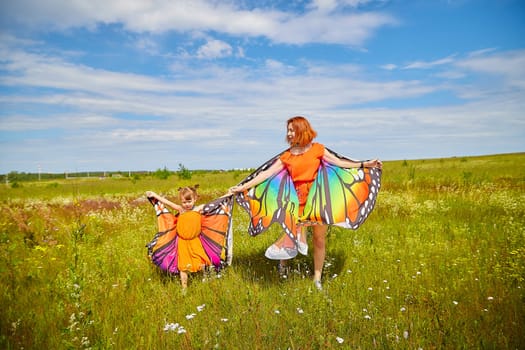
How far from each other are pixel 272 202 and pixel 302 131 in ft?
4.11

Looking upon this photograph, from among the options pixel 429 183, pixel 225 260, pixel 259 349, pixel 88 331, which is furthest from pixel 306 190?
pixel 429 183

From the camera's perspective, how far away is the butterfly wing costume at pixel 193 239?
5.96m

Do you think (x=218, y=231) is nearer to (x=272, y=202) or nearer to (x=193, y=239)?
(x=193, y=239)

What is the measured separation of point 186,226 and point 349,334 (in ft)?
10.3

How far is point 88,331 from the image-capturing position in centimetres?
422

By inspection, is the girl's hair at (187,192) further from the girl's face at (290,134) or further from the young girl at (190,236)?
the girl's face at (290,134)

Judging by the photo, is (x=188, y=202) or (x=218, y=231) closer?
(x=188, y=202)

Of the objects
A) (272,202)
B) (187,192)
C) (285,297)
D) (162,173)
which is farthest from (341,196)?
(162,173)

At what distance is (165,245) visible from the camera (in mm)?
6117

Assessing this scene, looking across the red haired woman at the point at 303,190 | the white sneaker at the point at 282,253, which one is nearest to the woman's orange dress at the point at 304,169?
the red haired woman at the point at 303,190

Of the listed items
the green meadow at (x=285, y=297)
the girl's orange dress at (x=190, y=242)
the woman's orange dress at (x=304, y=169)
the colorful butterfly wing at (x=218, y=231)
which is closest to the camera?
the green meadow at (x=285, y=297)

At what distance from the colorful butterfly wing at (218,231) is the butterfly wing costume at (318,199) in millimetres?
383

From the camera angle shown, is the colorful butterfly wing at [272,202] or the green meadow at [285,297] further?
the colorful butterfly wing at [272,202]

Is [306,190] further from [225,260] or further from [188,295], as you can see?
[188,295]
